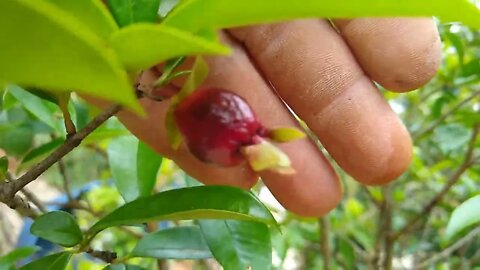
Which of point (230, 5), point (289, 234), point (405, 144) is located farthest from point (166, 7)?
point (289, 234)

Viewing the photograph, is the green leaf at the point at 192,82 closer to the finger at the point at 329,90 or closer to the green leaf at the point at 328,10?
Result: the green leaf at the point at 328,10

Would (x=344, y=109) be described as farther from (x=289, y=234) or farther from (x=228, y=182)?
(x=289, y=234)

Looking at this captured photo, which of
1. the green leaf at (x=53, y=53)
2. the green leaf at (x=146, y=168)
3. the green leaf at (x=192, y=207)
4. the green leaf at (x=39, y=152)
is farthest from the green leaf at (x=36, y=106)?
the green leaf at (x=53, y=53)

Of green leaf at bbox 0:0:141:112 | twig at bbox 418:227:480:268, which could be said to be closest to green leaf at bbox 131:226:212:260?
green leaf at bbox 0:0:141:112

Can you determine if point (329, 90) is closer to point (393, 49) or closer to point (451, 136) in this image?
point (393, 49)

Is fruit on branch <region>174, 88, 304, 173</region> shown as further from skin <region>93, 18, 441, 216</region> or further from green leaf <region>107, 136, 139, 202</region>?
green leaf <region>107, 136, 139, 202</region>

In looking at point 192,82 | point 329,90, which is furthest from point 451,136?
point 192,82
